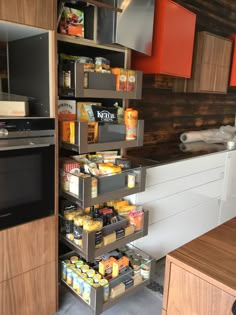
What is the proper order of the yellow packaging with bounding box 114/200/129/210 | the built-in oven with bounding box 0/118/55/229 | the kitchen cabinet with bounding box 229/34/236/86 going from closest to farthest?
the built-in oven with bounding box 0/118/55/229, the yellow packaging with bounding box 114/200/129/210, the kitchen cabinet with bounding box 229/34/236/86

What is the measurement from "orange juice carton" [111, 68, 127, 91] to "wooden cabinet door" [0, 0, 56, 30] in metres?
0.43

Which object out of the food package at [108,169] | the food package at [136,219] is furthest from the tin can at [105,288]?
the food package at [108,169]

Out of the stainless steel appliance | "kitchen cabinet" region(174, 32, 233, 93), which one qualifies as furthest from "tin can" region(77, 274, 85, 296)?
"kitchen cabinet" region(174, 32, 233, 93)

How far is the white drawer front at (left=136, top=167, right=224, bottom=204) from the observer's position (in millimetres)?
2054

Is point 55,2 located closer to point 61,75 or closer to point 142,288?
point 61,75

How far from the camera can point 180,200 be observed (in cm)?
232

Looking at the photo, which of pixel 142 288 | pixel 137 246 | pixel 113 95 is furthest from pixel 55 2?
pixel 142 288

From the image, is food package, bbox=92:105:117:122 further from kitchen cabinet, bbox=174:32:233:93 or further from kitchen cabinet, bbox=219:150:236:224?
kitchen cabinet, bbox=219:150:236:224


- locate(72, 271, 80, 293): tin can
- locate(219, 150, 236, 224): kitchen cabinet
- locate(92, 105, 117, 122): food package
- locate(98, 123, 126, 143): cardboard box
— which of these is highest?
locate(92, 105, 117, 122): food package

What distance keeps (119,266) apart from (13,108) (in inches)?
44.3

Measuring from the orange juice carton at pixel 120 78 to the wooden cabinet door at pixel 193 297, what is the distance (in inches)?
42.5

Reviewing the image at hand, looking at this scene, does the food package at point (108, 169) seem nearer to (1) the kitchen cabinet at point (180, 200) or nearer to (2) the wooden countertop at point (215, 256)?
(1) the kitchen cabinet at point (180, 200)

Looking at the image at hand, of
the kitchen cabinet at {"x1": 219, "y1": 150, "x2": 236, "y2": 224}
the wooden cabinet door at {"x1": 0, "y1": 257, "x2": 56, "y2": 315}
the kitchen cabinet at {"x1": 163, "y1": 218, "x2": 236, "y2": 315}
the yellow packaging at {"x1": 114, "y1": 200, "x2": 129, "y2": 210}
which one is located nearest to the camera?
the kitchen cabinet at {"x1": 163, "y1": 218, "x2": 236, "y2": 315}

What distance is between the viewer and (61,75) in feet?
5.26
